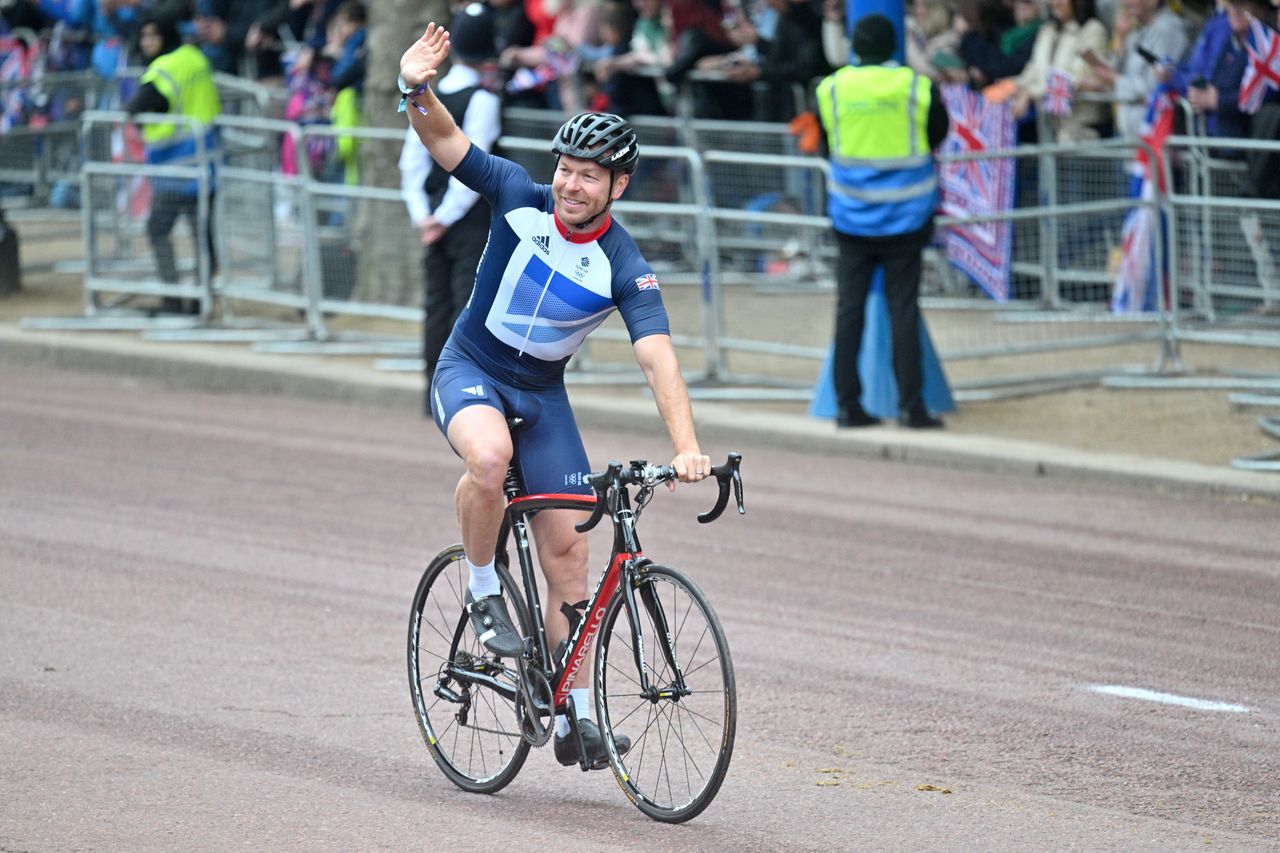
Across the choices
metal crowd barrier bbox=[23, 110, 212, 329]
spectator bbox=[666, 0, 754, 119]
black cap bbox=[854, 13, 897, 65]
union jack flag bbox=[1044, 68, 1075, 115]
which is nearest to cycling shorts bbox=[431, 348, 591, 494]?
black cap bbox=[854, 13, 897, 65]

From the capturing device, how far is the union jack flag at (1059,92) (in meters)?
16.2

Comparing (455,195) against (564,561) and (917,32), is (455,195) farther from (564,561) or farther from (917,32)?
(564,561)

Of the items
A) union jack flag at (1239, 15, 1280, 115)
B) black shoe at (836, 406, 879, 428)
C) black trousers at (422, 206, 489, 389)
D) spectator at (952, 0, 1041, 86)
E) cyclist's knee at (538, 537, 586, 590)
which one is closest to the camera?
cyclist's knee at (538, 537, 586, 590)

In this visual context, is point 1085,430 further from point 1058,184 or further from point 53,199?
point 53,199

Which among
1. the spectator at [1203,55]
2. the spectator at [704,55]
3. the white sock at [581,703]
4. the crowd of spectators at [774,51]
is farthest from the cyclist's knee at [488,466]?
the spectator at [704,55]

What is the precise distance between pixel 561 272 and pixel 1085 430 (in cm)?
756

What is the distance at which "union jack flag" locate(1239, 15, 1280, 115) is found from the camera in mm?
14461

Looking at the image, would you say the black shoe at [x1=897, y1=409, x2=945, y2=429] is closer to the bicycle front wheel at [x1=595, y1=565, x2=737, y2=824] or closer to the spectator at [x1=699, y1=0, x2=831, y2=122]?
the spectator at [x1=699, y1=0, x2=831, y2=122]

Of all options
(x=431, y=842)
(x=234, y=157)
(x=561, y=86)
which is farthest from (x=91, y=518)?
(x=561, y=86)

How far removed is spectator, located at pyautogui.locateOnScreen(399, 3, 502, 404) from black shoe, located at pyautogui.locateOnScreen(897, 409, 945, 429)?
2.84 meters

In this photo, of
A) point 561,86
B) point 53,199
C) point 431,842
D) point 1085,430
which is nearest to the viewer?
point 431,842

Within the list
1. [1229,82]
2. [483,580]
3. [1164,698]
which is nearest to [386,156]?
[1229,82]

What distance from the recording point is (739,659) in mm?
8195

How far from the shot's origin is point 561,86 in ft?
63.5
